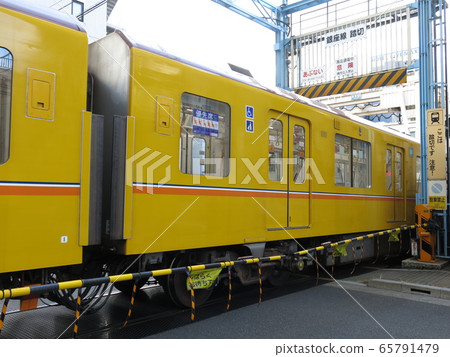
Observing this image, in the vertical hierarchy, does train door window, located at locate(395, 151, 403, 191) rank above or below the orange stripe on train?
above

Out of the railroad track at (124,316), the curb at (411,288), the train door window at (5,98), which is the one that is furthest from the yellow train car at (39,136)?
the curb at (411,288)

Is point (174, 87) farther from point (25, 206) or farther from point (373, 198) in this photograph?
point (373, 198)

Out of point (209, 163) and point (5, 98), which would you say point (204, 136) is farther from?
point (5, 98)

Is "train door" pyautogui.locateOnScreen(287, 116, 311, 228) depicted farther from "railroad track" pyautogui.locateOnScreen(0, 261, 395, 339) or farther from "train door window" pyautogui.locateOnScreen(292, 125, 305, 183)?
"railroad track" pyautogui.locateOnScreen(0, 261, 395, 339)

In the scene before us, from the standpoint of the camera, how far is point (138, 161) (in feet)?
13.1

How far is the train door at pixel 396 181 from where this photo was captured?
8914 mm

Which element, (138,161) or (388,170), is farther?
(388,170)

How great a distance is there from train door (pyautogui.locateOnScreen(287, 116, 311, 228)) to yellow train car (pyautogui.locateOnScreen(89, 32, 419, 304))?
0.05ft

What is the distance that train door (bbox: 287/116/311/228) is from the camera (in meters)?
5.99

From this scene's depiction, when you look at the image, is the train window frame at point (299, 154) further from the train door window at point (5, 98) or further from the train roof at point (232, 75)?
the train door window at point (5, 98)

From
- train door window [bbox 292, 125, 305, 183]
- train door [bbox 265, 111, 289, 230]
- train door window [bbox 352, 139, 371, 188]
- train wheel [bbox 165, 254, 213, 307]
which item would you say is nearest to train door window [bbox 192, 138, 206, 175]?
train wheel [bbox 165, 254, 213, 307]

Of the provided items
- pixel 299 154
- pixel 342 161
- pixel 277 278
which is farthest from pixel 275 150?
pixel 277 278

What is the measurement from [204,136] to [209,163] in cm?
33

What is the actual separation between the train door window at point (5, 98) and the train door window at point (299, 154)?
4.02m
